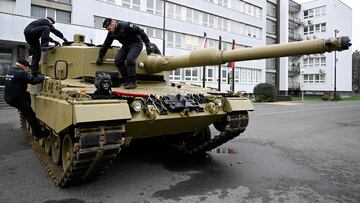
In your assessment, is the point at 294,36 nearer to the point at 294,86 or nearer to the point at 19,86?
the point at 294,86

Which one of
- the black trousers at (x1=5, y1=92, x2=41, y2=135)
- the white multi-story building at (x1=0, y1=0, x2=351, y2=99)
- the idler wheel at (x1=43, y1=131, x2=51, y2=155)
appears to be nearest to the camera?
the black trousers at (x1=5, y1=92, x2=41, y2=135)

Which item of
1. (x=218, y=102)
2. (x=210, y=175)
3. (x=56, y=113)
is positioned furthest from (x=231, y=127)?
(x=56, y=113)

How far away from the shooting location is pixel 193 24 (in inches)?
1288

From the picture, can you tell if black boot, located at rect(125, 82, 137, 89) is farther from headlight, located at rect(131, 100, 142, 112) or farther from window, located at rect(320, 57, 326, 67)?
window, located at rect(320, 57, 326, 67)

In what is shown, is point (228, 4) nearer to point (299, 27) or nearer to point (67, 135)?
point (299, 27)

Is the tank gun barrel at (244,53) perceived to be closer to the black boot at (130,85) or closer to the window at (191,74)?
the black boot at (130,85)

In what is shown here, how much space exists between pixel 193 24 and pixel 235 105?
90.1ft

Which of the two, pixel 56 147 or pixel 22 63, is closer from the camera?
pixel 56 147

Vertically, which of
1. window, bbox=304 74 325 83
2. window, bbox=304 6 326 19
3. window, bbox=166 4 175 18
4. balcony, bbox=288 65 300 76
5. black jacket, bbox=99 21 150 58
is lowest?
black jacket, bbox=99 21 150 58

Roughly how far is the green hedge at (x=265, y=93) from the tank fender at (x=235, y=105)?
83.8 feet

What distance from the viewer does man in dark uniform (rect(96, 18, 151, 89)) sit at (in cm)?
629

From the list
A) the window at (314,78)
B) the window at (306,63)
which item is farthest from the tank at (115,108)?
the window at (306,63)

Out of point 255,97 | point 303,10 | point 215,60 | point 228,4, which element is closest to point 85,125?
point 215,60

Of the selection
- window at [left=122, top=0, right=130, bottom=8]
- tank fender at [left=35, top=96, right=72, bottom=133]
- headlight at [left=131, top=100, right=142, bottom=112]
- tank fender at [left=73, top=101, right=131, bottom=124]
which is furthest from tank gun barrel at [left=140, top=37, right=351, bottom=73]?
window at [left=122, top=0, right=130, bottom=8]
